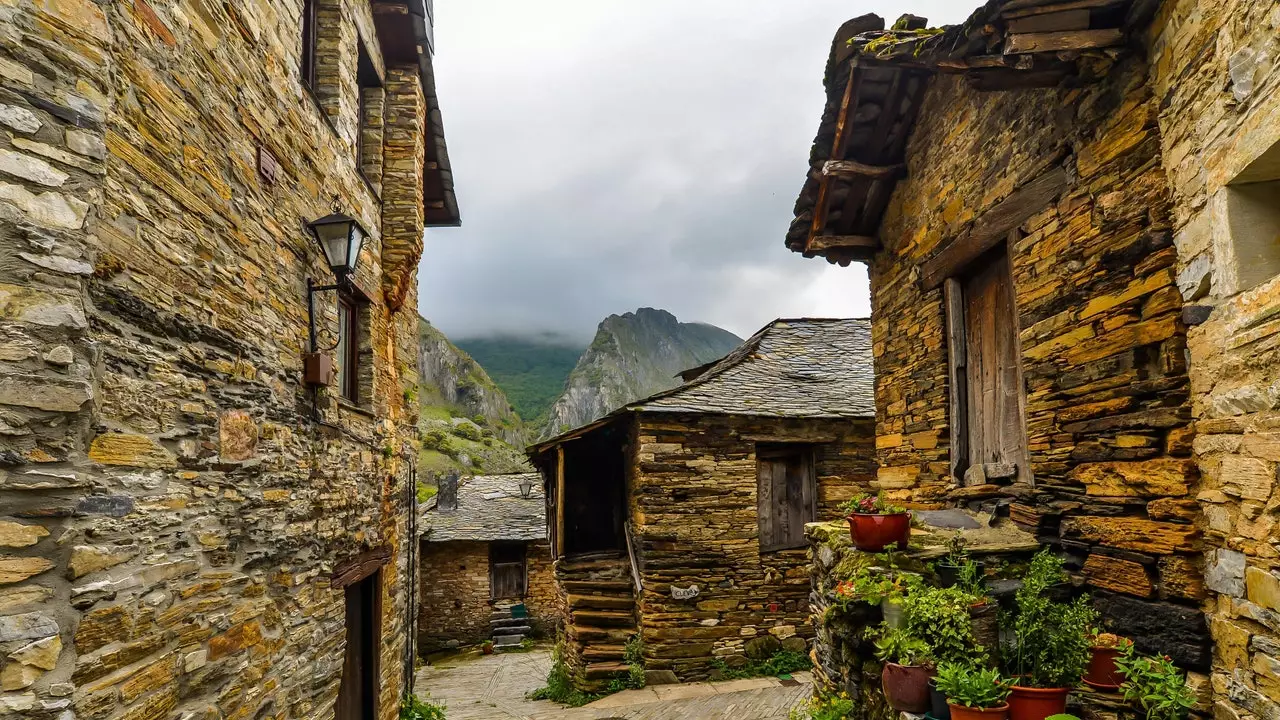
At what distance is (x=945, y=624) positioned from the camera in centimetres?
399

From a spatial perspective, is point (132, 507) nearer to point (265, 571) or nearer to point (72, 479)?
point (72, 479)

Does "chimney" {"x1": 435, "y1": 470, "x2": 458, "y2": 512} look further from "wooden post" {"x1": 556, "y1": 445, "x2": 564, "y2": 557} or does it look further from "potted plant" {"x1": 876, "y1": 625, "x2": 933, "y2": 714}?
"potted plant" {"x1": 876, "y1": 625, "x2": 933, "y2": 714}

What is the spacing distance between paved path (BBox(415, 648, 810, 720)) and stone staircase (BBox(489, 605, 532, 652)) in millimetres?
4735

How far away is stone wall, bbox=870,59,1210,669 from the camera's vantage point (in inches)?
142

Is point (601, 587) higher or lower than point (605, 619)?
higher

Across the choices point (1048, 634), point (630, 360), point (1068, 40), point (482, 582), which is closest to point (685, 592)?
point (1048, 634)

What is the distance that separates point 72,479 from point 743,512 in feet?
31.9

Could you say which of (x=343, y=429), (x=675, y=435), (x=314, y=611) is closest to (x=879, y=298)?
(x=675, y=435)

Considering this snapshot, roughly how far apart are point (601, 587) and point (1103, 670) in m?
9.21

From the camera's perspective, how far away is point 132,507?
3.30 metres

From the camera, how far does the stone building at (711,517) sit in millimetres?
11180

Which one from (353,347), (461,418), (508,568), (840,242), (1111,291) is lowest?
(508,568)

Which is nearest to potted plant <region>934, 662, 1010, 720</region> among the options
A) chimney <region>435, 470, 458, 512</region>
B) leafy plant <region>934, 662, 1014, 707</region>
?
leafy plant <region>934, 662, 1014, 707</region>

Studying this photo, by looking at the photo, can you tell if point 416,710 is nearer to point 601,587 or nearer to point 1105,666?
point 601,587
